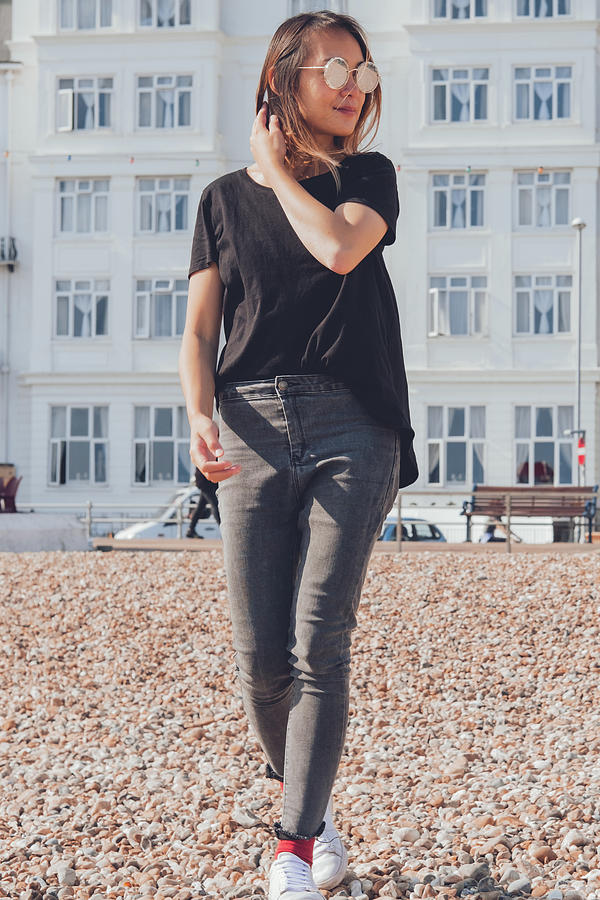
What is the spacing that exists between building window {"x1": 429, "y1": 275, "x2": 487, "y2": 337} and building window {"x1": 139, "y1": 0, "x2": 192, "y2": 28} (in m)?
9.42

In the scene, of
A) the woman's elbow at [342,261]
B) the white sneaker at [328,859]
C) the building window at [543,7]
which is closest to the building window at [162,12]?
the building window at [543,7]

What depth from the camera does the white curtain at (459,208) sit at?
30.3m

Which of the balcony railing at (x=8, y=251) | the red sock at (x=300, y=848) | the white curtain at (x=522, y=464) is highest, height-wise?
the balcony railing at (x=8, y=251)

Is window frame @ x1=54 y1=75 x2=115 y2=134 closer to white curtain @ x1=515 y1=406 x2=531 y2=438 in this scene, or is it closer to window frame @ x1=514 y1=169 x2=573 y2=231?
window frame @ x1=514 y1=169 x2=573 y2=231

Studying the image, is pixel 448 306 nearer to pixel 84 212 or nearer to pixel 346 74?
pixel 84 212

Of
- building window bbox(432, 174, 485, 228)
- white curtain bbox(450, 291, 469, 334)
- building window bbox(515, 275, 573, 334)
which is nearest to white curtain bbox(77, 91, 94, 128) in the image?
building window bbox(432, 174, 485, 228)

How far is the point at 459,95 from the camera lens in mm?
30469

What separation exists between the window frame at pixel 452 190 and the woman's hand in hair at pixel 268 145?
91.9 ft

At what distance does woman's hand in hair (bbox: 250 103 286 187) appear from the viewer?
2.70 metres

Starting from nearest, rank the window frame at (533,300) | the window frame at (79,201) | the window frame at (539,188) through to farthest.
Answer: the window frame at (533,300) → the window frame at (539,188) → the window frame at (79,201)

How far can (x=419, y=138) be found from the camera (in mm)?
30438

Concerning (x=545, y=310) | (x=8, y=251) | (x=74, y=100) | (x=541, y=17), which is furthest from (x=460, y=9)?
(x=8, y=251)

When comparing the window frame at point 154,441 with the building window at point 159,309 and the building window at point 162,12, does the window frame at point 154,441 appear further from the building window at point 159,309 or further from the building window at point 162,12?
the building window at point 162,12

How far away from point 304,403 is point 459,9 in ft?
99.2
